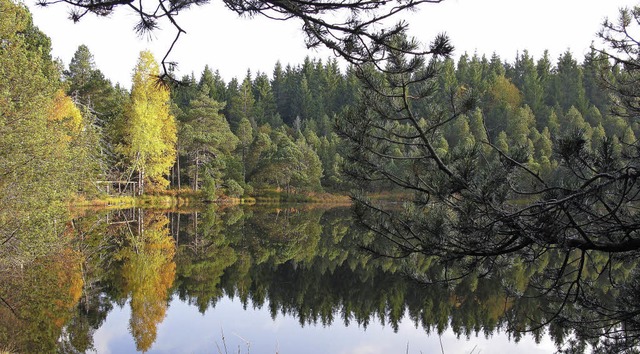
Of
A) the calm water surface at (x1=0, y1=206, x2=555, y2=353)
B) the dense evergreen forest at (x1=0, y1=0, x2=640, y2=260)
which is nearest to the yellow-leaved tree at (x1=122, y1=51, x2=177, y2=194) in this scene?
the dense evergreen forest at (x1=0, y1=0, x2=640, y2=260)

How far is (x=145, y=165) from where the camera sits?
1180 inches

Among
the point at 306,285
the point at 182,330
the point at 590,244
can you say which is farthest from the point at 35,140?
the point at 590,244

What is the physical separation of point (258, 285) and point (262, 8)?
10.0 meters

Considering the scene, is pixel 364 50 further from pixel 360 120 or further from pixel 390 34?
pixel 360 120

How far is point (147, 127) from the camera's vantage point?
28906 millimetres

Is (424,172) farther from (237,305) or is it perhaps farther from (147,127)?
(147,127)

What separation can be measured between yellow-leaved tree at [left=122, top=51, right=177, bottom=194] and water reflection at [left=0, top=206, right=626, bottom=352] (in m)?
11.3

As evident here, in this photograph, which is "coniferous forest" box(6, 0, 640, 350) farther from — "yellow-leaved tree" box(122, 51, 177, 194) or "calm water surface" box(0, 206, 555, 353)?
→ "calm water surface" box(0, 206, 555, 353)

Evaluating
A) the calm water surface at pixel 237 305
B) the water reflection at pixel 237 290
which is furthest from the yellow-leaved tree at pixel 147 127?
the calm water surface at pixel 237 305

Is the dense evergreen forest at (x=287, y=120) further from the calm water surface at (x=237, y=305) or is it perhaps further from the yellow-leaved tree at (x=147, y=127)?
the calm water surface at (x=237, y=305)

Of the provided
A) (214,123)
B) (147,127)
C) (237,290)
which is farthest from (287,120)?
(237,290)

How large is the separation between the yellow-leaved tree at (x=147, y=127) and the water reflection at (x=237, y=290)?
11282 millimetres

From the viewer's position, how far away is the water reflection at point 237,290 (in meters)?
8.48

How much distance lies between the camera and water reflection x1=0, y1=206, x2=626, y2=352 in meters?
8.48
